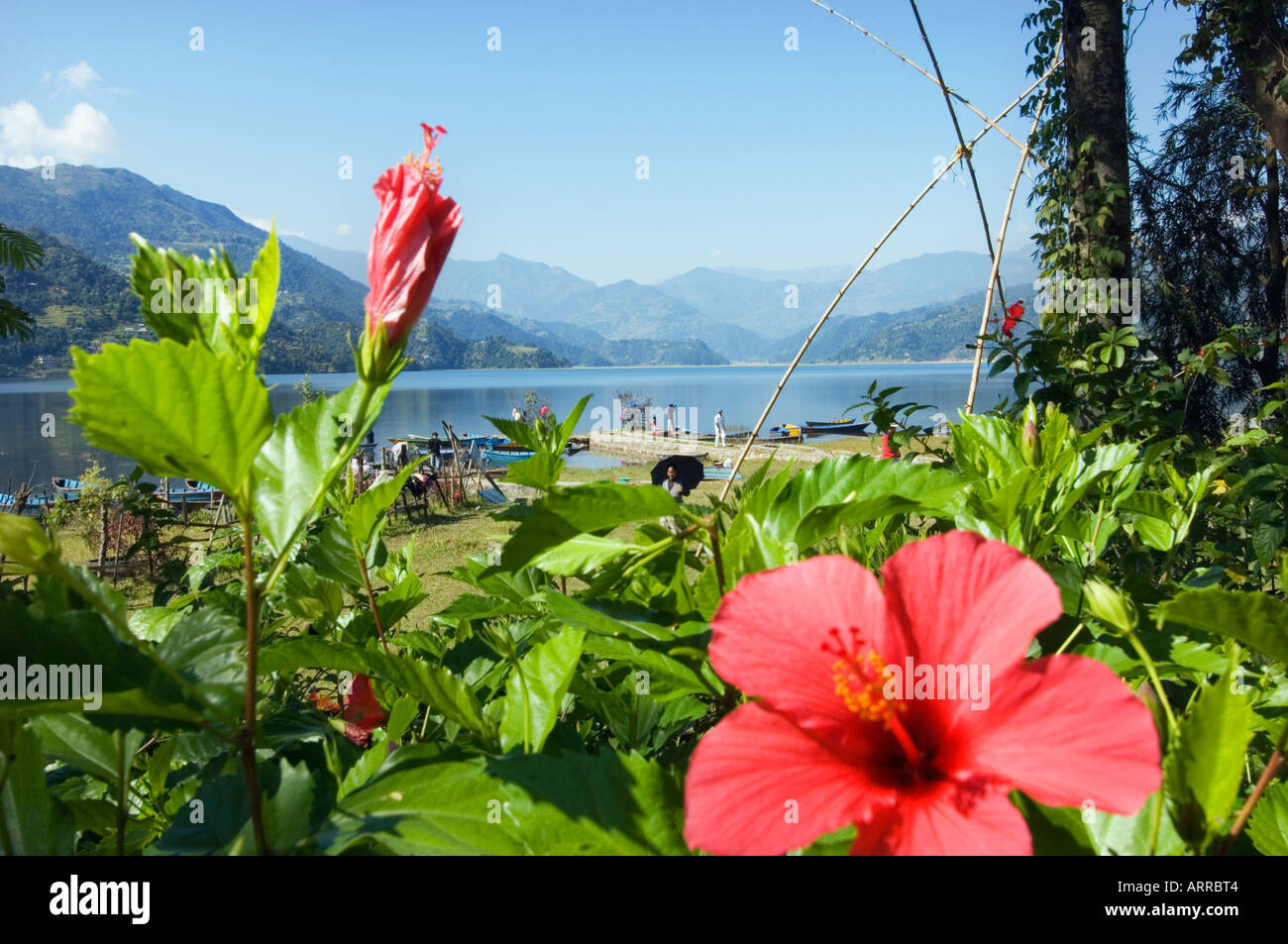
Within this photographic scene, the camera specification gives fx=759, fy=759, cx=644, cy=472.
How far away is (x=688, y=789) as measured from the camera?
463 millimetres

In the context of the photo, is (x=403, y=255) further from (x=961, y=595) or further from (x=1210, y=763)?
(x=1210, y=763)

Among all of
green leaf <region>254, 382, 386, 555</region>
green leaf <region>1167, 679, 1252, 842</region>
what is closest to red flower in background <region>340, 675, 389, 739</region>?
green leaf <region>254, 382, 386, 555</region>

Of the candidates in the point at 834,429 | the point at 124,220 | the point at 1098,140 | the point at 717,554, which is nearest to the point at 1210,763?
the point at 717,554

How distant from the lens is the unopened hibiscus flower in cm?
70

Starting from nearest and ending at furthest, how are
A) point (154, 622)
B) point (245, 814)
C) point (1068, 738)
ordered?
point (1068, 738), point (245, 814), point (154, 622)

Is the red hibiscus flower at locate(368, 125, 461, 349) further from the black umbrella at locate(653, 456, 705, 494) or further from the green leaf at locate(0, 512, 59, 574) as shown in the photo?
A: the black umbrella at locate(653, 456, 705, 494)

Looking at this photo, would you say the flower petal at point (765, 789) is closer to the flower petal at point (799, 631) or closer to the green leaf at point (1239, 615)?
the flower petal at point (799, 631)

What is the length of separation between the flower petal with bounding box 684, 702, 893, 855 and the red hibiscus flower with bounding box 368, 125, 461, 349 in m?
0.47

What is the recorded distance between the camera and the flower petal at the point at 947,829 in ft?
1.50

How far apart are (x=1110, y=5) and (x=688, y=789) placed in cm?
433

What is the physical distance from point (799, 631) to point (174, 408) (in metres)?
0.50

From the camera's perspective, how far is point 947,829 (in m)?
0.48

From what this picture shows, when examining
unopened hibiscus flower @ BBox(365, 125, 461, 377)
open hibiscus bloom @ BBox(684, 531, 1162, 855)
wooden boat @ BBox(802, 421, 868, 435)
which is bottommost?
wooden boat @ BBox(802, 421, 868, 435)
